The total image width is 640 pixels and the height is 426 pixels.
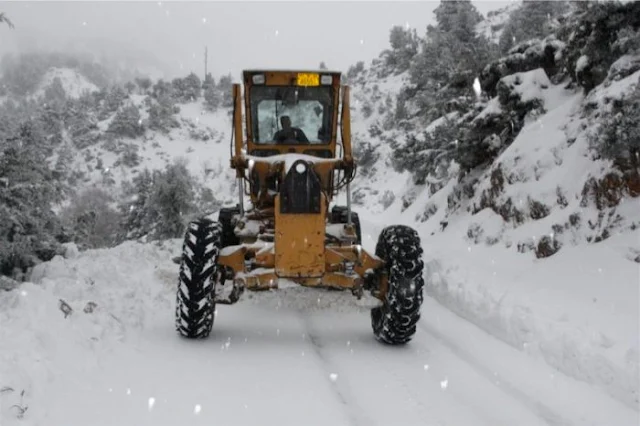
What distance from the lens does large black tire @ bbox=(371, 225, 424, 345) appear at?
22.2 feet

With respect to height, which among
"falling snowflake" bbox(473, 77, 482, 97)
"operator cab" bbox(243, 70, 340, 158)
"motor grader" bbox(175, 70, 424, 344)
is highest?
"falling snowflake" bbox(473, 77, 482, 97)

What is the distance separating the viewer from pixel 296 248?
6754 millimetres

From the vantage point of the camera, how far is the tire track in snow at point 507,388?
16.1 feet

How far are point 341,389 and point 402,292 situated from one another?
1568 millimetres

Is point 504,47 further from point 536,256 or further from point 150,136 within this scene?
point 150,136

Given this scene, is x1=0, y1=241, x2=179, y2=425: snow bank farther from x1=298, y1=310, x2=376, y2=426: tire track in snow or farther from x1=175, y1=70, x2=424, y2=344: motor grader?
x1=298, y1=310, x2=376, y2=426: tire track in snow

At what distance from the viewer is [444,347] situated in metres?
6.96

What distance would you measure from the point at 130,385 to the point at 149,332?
1.73m

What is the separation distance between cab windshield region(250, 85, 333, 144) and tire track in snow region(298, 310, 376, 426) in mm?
2724

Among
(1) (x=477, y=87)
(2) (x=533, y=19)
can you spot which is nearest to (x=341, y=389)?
(1) (x=477, y=87)

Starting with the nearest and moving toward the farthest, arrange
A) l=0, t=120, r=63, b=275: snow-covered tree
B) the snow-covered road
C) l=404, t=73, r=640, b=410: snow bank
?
the snow-covered road, l=404, t=73, r=640, b=410: snow bank, l=0, t=120, r=63, b=275: snow-covered tree

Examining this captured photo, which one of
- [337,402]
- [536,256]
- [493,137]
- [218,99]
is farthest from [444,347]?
[218,99]

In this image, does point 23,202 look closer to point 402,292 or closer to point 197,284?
point 197,284

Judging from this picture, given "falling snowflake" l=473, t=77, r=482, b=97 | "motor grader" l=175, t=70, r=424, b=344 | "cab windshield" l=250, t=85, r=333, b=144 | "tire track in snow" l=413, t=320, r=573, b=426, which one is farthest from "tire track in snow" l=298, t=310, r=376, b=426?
"falling snowflake" l=473, t=77, r=482, b=97
